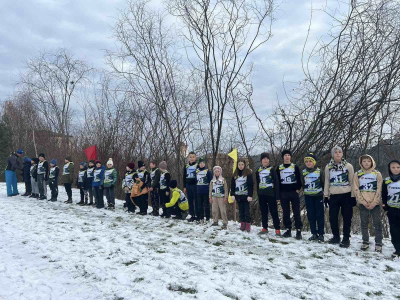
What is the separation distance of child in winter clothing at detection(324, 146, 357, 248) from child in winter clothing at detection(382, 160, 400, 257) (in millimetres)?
614

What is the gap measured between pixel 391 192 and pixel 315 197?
1437mm

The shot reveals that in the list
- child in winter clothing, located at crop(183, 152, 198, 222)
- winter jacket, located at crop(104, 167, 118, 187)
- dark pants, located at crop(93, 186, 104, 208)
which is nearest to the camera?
child in winter clothing, located at crop(183, 152, 198, 222)

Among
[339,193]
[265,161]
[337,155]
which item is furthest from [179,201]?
[337,155]

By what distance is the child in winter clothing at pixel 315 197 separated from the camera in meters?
6.32

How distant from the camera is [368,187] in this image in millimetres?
5633

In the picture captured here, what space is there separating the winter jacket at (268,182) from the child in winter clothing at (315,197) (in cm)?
67

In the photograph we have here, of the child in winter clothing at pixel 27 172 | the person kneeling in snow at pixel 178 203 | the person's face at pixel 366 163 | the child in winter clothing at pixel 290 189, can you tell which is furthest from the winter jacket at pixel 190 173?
the child in winter clothing at pixel 27 172

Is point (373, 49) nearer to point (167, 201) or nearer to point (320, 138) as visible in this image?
point (320, 138)

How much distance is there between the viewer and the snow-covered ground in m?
3.80

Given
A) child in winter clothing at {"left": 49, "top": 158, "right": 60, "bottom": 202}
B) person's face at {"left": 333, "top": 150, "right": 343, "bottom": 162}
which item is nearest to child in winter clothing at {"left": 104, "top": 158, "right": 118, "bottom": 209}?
child in winter clothing at {"left": 49, "top": 158, "right": 60, "bottom": 202}

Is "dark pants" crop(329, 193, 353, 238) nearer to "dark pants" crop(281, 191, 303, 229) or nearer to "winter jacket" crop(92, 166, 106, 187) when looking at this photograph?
"dark pants" crop(281, 191, 303, 229)

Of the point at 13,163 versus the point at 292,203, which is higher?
the point at 13,163

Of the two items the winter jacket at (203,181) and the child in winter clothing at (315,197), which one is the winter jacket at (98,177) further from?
the child in winter clothing at (315,197)

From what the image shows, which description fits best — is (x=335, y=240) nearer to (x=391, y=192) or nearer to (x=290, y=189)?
(x=290, y=189)
